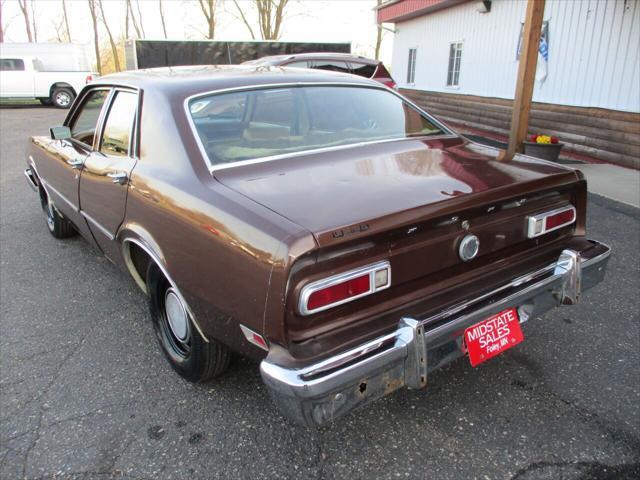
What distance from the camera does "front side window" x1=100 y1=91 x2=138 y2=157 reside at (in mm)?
2891

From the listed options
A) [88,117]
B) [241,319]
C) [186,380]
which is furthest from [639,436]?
[88,117]

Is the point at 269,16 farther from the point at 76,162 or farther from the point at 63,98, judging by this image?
the point at 76,162

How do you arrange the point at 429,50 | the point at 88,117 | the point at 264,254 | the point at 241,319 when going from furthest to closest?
the point at 429,50 → the point at 88,117 → the point at 241,319 → the point at 264,254

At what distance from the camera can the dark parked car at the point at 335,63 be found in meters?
9.36

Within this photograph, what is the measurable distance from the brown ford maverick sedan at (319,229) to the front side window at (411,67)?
14042 millimetres

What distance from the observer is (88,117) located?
3.75 m

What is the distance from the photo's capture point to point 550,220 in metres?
2.48

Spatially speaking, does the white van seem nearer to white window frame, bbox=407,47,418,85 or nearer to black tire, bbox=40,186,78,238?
white window frame, bbox=407,47,418,85

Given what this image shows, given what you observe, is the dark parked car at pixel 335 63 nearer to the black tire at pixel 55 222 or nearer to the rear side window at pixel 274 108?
the black tire at pixel 55 222

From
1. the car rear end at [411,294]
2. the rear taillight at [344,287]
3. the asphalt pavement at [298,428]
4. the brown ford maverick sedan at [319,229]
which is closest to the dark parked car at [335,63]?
the brown ford maverick sedan at [319,229]

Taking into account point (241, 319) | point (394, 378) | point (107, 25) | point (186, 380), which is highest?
point (107, 25)

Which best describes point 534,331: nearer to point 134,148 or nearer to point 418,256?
point 418,256

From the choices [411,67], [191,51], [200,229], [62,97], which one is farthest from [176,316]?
[62,97]

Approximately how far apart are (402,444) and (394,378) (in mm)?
517
